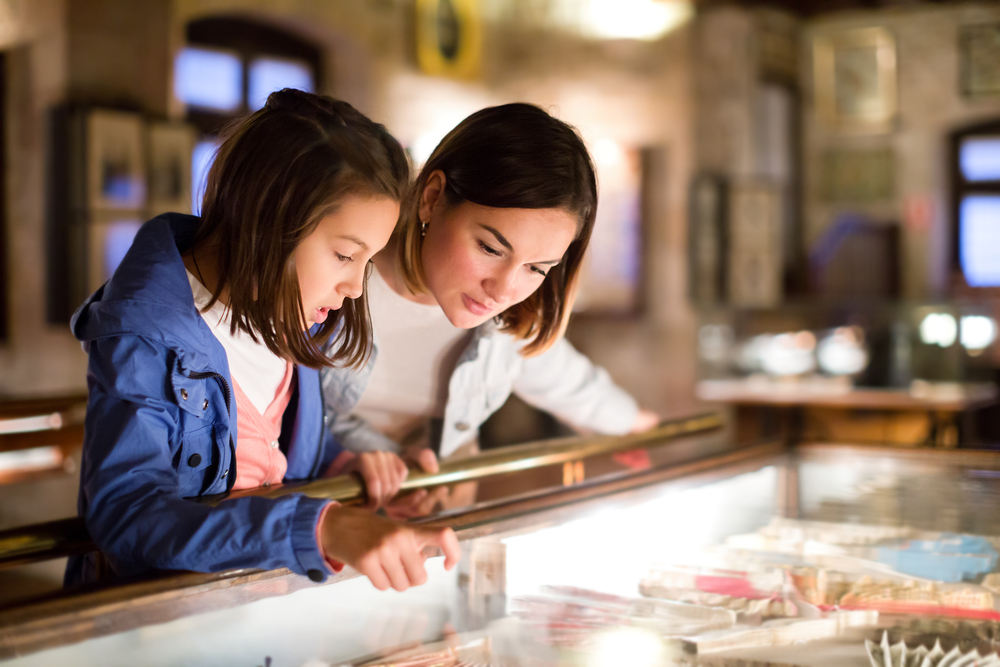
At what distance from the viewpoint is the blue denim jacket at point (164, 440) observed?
2.32 ft

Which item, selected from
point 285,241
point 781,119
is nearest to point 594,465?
point 285,241

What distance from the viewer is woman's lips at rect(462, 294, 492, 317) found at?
0.98 m

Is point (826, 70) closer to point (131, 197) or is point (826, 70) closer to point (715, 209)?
point (715, 209)

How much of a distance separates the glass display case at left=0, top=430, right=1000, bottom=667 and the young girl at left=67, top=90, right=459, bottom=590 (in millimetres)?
61

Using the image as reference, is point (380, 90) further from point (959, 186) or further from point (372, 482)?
point (959, 186)

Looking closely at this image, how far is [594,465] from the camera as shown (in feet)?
4.13

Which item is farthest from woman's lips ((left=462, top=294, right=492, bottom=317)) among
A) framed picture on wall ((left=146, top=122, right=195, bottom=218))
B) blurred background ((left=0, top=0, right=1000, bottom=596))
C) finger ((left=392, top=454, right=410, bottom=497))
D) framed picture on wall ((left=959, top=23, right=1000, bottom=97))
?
framed picture on wall ((left=959, top=23, right=1000, bottom=97))

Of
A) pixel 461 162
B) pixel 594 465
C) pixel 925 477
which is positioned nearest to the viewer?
pixel 461 162

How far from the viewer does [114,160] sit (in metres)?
4.14

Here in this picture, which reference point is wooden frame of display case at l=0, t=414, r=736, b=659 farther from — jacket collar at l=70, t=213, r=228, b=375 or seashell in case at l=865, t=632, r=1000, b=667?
seashell in case at l=865, t=632, r=1000, b=667

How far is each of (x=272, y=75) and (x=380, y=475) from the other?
512cm

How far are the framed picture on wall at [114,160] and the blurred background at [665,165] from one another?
12mm

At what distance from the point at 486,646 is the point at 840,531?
0.65 metres

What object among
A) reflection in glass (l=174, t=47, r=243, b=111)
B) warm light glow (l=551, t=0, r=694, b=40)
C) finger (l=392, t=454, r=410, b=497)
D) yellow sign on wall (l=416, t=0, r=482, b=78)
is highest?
warm light glow (l=551, t=0, r=694, b=40)
